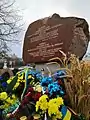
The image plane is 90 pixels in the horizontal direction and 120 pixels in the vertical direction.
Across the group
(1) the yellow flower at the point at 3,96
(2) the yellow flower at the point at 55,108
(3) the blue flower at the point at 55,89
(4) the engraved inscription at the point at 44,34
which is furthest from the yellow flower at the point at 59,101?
(4) the engraved inscription at the point at 44,34

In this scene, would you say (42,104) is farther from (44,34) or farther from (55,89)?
(44,34)

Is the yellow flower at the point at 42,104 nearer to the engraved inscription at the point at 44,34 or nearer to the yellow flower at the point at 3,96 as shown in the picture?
the yellow flower at the point at 3,96

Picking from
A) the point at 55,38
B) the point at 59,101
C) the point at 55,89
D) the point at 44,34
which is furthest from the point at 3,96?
the point at 44,34

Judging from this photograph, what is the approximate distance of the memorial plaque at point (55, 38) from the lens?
16.8 ft

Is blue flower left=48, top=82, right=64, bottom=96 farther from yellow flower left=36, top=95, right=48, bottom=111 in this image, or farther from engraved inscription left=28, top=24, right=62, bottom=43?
engraved inscription left=28, top=24, right=62, bottom=43

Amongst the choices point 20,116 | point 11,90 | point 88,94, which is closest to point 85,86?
point 88,94

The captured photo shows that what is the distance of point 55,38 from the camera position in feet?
18.4

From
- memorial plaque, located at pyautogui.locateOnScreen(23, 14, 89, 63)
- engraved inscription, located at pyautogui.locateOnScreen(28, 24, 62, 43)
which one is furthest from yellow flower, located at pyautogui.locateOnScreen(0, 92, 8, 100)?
engraved inscription, located at pyautogui.locateOnScreen(28, 24, 62, 43)

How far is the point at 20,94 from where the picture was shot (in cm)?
301

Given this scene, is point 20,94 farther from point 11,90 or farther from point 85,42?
point 85,42

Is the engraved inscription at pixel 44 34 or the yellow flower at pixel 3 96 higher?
the engraved inscription at pixel 44 34

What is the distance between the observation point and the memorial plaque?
512 centimetres

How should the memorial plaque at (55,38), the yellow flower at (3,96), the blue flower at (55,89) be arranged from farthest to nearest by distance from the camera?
1. the memorial plaque at (55,38)
2. the yellow flower at (3,96)
3. the blue flower at (55,89)

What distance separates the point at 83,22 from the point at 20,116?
121 inches
